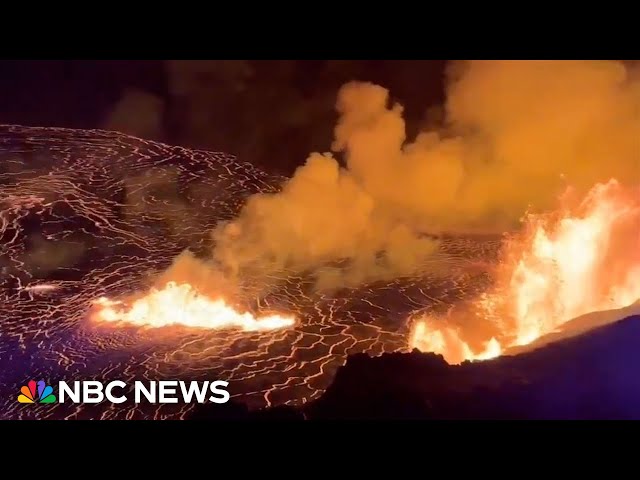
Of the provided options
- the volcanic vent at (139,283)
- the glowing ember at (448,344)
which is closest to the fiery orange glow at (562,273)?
the glowing ember at (448,344)

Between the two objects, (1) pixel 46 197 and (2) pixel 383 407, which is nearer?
(2) pixel 383 407

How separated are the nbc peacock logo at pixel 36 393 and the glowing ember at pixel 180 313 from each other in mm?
1490

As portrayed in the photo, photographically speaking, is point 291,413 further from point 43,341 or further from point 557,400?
point 43,341

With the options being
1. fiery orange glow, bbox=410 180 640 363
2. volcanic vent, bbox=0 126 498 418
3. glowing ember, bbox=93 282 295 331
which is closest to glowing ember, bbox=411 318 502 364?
fiery orange glow, bbox=410 180 640 363

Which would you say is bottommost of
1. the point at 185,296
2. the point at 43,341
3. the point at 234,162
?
the point at 43,341

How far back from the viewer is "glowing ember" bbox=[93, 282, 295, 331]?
7.10 metres

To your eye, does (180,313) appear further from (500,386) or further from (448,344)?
(500,386)

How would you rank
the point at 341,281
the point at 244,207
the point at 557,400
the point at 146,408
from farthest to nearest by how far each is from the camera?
the point at 244,207, the point at 341,281, the point at 146,408, the point at 557,400

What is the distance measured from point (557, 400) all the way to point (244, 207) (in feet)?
20.3

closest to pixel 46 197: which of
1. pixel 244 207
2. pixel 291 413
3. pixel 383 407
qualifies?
pixel 244 207

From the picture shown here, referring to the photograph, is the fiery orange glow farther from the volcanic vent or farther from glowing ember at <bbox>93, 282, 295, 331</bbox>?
Answer: glowing ember at <bbox>93, 282, 295, 331</bbox>

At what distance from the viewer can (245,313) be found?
7.35m

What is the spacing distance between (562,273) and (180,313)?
17.4 ft

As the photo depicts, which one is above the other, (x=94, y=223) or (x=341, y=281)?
(x=94, y=223)
